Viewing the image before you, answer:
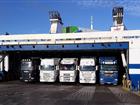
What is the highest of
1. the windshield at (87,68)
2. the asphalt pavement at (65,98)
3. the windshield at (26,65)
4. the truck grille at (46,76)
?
the windshield at (26,65)

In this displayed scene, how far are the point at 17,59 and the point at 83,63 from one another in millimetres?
12730

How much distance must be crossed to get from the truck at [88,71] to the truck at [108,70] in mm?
869

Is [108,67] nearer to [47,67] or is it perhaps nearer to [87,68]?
[87,68]

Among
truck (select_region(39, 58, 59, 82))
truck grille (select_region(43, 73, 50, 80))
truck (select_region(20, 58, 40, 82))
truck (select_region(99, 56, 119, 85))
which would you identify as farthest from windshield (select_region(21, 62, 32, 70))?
truck (select_region(99, 56, 119, 85))

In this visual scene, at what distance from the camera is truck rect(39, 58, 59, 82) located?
38.9 meters

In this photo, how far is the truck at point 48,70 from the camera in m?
38.9

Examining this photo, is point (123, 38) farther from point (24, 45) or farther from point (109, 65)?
point (24, 45)

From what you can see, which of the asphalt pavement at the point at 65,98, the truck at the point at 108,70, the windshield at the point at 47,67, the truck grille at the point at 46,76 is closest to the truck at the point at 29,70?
the windshield at the point at 47,67

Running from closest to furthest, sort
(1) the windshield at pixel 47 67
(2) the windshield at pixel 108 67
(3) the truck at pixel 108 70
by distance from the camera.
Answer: (3) the truck at pixel 108 70 < (2) the windshield at pixel 108 67 < (1) the windshield at pixel 47 67

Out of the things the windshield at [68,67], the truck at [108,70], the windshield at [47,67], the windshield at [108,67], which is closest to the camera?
the truck at [108,70]

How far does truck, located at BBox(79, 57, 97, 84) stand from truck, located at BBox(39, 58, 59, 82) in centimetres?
276

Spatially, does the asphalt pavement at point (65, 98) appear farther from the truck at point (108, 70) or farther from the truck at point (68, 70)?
the truck at point (68, 70)

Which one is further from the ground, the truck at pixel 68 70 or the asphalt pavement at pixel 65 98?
the truck at pixel 68 70

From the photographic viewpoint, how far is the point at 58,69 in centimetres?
3972
